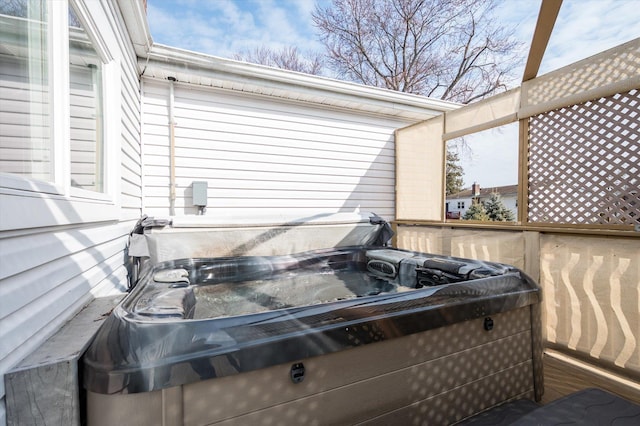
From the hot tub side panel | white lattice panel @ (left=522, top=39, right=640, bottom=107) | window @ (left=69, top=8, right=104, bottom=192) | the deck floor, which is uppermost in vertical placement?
white lattice panel @ (left=522, top=39, right=640, bottom=107)

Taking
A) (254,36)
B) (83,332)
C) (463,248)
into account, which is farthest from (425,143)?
(254,36)

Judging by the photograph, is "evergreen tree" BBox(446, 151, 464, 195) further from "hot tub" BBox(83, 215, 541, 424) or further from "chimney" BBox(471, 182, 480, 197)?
"hot tub" BBox(83, 215, 541, 424)

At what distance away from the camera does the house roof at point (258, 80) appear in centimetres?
301

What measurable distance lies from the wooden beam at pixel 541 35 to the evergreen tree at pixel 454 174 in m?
8.15

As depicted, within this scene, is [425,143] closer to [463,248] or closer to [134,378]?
[463,248]

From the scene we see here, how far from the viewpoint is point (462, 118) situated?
3.92m

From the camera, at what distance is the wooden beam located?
2.57 m

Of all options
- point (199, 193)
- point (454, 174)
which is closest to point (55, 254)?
point (199, 193)

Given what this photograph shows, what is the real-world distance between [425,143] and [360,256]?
7.54ft

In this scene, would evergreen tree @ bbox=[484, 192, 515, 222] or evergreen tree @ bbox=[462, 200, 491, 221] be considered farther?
evergreen tree @ bbox=[462, 200, 491, 221]

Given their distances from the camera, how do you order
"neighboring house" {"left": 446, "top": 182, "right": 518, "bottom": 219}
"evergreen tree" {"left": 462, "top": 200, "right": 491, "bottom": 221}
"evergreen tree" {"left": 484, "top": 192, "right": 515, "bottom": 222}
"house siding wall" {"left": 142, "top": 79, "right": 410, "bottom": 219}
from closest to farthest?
1. "house siding wall" {"left": 142, "top": 79, "right": 410, "bottom": 219}
2. "evergreen tree" {"left": 484, "top": 192, "right": 515, "bottom": 222}
3. "evergreen tree" {"left": 462, "top": 200, "right": 491, "bottom": 221}
4. "neighboring house" {"left": 446, "top": 182, "right": 518, "bottom": 219}

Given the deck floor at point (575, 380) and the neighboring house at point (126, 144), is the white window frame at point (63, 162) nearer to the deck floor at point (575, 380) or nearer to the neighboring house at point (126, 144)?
the neighboring house at point (126, 144)

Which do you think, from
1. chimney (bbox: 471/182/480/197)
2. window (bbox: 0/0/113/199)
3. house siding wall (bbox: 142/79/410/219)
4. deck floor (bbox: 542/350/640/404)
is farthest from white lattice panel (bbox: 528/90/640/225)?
chimney (bbox: 471/182/480/197)

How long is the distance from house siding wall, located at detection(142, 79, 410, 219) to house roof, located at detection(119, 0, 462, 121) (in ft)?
0.56
